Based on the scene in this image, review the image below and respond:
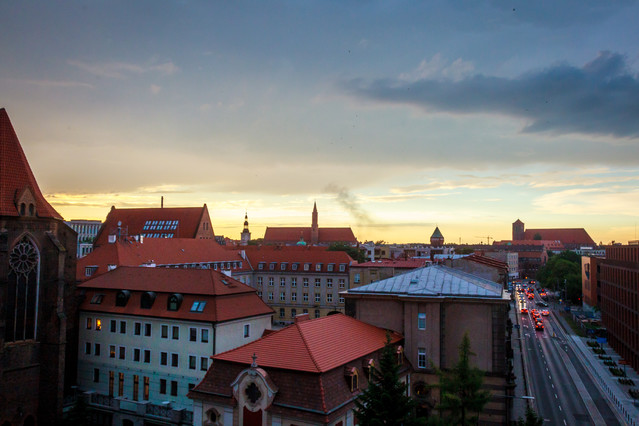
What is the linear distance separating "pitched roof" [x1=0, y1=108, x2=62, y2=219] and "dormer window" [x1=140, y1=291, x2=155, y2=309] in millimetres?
11285

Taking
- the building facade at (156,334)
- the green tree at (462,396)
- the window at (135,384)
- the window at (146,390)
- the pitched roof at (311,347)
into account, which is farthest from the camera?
the window at (135,384)

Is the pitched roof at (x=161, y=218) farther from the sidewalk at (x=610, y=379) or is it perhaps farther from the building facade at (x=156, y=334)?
the sidewalk at (x=610, y=379)

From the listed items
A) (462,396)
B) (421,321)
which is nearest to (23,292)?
(421,321)

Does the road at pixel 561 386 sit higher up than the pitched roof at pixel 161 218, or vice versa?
the pitched roof at pixel 161 218

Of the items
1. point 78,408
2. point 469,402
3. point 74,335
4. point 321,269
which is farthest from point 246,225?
point 469,402

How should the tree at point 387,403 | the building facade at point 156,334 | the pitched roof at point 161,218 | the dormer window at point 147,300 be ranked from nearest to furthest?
the tree at point 387,403
the building facade at point 156,334
the dormer window at point 147,300
the pitched roof at point 161,218

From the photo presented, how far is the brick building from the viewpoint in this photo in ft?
142

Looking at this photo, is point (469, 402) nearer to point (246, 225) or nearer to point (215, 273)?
point (215, 273)

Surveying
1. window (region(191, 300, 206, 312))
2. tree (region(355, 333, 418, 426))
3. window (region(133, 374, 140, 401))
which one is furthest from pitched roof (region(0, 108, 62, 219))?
tree (region(355, 333, 418, 426))

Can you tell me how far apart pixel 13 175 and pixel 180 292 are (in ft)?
60.1

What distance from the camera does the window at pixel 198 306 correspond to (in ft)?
149

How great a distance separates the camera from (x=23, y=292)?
44.9 metres

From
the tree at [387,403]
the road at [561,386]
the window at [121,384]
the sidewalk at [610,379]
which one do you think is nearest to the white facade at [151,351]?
the window at [121,384]

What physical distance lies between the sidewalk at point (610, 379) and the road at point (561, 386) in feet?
2.72
